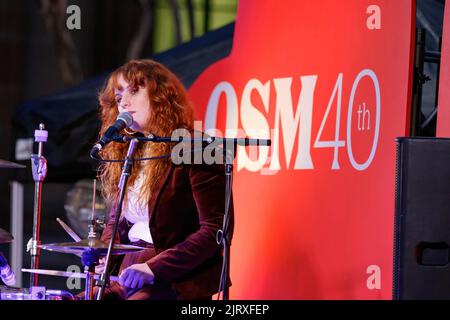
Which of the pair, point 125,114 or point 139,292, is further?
point 139,292

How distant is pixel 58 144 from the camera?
25.3ft

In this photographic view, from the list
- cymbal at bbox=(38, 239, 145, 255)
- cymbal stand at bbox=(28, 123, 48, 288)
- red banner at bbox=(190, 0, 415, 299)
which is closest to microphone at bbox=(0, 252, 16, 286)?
cymbal stand at bbox=(28, 123, 48, 288)

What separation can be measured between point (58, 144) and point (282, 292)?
3013mm

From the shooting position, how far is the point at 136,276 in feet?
14.4

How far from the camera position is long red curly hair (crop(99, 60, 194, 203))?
4.68 meters

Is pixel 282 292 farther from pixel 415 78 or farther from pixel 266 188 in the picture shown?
pixel 415 78

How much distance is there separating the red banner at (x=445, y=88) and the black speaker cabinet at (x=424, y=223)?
0.55 m

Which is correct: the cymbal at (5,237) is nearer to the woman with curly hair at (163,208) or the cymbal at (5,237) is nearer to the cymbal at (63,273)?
the cymbal at (63,273)

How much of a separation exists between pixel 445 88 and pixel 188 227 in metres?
1.36

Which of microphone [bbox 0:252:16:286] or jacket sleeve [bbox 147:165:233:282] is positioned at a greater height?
jacket sleeve [bbox 147:165:233:282]

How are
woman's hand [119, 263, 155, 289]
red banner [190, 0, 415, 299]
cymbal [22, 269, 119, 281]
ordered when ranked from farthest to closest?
red banner [190, 0, 415, 299] < woman's hand [119, 263, 155, 289] < cymbal [22, 269, 119, 281]

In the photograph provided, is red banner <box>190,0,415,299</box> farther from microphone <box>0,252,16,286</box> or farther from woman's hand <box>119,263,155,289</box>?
microphone <box>0,252,16,286</box>
